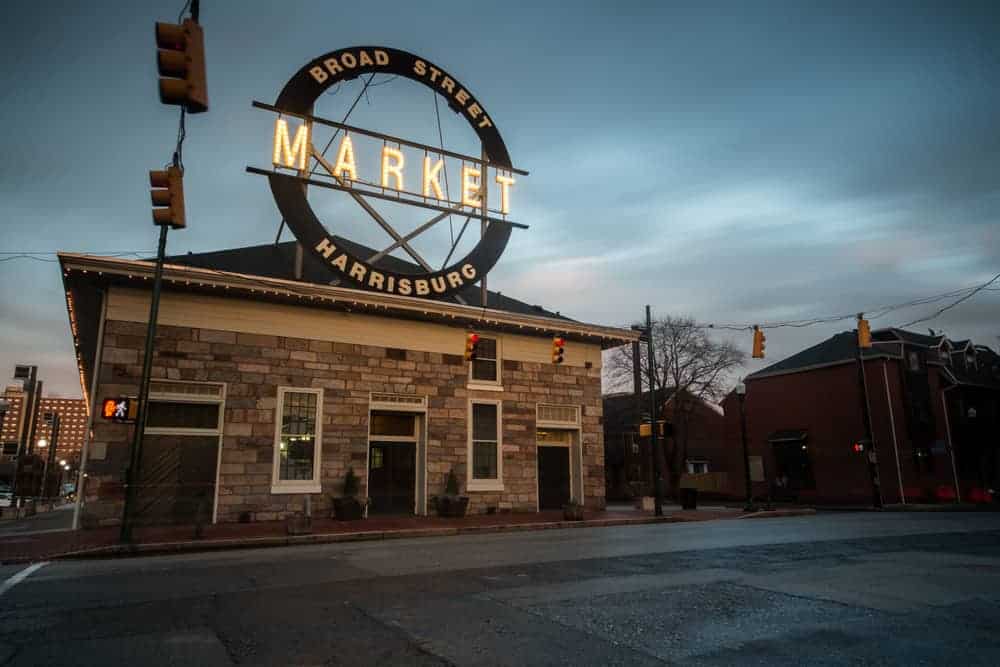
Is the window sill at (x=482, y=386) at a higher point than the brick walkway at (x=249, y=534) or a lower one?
higher

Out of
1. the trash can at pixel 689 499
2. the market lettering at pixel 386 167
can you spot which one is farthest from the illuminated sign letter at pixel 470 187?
the trash can at pixel 689 499

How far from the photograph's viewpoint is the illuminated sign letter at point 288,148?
63.9ft

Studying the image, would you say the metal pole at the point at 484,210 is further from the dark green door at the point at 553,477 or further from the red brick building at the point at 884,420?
the red brick building at the point at 884,420

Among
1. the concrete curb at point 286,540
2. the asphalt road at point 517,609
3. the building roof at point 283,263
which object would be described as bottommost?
the concrete curb at point 286,540

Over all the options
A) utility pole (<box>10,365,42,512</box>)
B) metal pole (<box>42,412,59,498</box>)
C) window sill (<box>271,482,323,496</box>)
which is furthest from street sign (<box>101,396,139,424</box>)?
metal pole (<box>42,412,59,498</box>)

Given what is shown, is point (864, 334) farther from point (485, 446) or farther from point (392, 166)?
point (392, 166)

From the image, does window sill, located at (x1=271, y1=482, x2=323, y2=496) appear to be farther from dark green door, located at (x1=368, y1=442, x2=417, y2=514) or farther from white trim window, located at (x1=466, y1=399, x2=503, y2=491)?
white trim window, located at (x1=466, y1=399, x2=503, y2=491)

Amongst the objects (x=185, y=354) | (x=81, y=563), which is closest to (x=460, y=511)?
(x=185, y=354)

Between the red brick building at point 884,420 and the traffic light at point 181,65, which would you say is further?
the red brick building at point 884,420

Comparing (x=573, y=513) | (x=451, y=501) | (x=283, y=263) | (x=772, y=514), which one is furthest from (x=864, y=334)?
(x=283, y=263)

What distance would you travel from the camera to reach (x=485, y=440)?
2091 cm

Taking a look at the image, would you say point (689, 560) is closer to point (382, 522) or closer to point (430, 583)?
point (430, 583)

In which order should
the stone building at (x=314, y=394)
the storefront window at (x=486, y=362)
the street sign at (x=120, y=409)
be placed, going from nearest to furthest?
1. the street sign at (x=120, y=409)
2. the stone building at (x=314, y=394)
3. the storefront window at (x=486, y=362)

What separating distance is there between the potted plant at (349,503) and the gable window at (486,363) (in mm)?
5116
